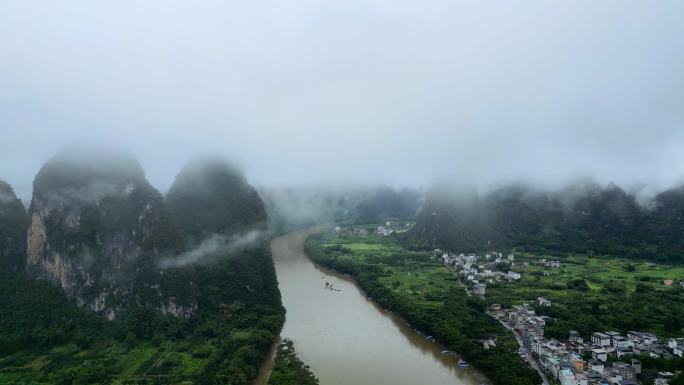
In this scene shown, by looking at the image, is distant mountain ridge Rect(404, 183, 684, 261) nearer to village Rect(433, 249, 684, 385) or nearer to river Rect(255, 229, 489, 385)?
river Rect(255, 229, 489, 385)

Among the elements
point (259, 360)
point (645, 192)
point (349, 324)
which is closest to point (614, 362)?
point (349, 324)

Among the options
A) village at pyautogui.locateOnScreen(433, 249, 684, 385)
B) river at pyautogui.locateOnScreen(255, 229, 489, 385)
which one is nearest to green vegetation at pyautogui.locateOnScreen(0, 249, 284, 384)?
river at pyautogui.locateOnScreen(255, 229, 489, 385)

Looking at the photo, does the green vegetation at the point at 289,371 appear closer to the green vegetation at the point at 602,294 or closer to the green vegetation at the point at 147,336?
the green vegetation at the point at 147,336

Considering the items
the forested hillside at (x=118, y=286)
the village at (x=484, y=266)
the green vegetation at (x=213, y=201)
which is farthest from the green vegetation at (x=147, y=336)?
the village at (x=484, y=266)

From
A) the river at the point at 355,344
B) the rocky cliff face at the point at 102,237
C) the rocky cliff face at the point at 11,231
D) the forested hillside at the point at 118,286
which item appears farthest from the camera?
the rocky cliff face at the point at 11,231

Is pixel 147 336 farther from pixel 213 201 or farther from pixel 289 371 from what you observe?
pixel 213 201

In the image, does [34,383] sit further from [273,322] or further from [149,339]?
[273,322]
